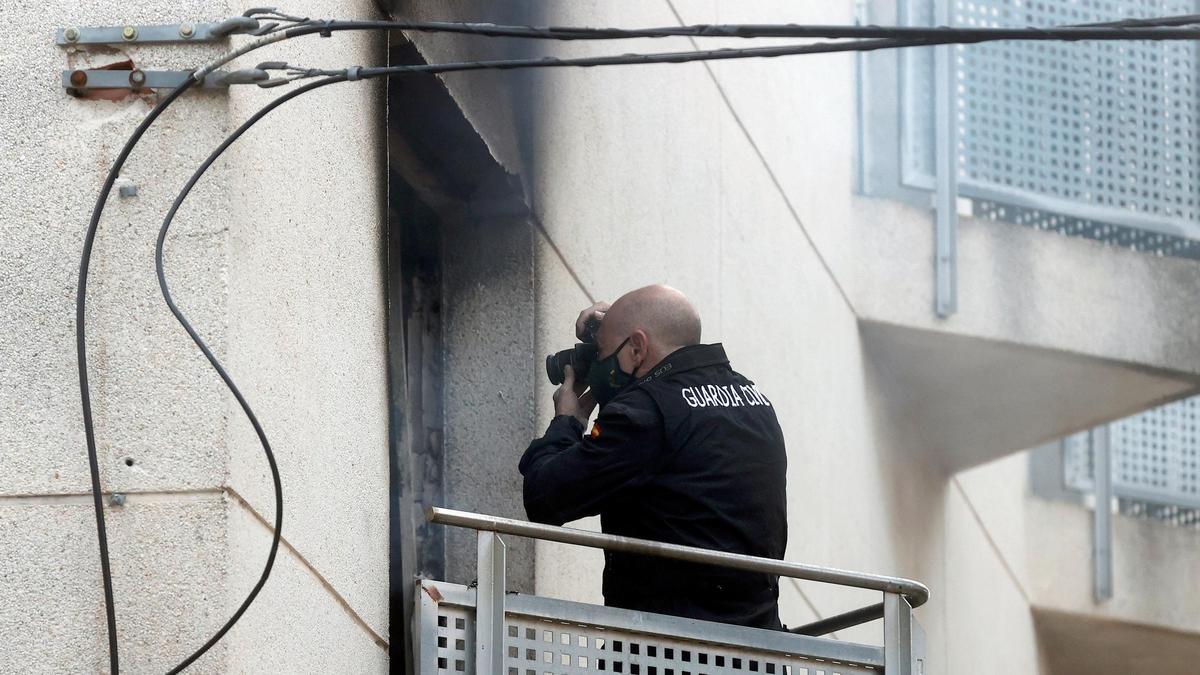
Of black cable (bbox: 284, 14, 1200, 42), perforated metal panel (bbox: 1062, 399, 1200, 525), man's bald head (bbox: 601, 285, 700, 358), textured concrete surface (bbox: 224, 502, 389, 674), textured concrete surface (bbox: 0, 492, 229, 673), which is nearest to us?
black cable (bbox: 284, 14, 1200, 42)

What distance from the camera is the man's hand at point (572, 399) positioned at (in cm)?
568

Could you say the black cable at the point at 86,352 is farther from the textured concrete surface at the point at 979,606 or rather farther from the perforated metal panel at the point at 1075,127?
the textured concrete surface at the point at 979,606

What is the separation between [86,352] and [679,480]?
186 cm

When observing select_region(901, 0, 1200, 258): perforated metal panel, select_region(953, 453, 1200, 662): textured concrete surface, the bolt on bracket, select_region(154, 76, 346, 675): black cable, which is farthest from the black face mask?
select_region(953, 453, 1200, 662): textured concrete surface

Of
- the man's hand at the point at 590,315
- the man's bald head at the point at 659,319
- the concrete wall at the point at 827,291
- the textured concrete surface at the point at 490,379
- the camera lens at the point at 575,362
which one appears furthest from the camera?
the concrete wall at the point at 827,291

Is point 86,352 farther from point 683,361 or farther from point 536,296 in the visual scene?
point 536,296

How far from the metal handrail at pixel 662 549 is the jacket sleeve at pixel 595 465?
29 cm

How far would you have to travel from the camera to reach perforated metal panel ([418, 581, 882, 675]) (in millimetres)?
4785

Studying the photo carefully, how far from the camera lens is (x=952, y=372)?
13156 millimetres

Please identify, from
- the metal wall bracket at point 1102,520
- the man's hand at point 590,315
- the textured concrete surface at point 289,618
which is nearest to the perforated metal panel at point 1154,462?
the metal wall bracket at point 1102,520

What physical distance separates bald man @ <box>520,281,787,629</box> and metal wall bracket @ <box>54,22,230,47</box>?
1.64 m

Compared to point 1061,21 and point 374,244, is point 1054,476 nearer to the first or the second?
point 1061,21

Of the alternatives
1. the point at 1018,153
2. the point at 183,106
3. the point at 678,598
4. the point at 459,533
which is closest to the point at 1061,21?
the point at 1018,153

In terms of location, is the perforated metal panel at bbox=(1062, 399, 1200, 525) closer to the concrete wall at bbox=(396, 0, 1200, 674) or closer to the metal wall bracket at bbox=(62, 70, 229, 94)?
the concrete wall at bbox=(396, 0, 1200, 674)
